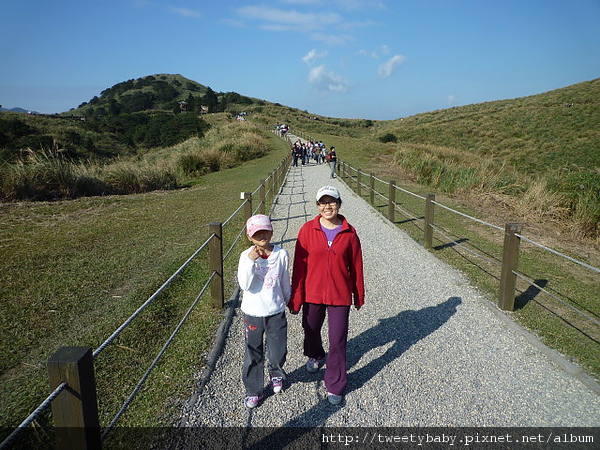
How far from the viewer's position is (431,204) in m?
7.95

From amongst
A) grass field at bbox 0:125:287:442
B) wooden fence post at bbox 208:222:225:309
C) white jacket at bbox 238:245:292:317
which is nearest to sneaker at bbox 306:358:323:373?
white jacket at bbox 238:245:292:317

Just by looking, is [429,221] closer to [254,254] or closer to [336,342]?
[336,342]

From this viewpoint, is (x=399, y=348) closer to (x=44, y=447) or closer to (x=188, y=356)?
(x=188, y=356)

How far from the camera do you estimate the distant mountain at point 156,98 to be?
8625 centimetres

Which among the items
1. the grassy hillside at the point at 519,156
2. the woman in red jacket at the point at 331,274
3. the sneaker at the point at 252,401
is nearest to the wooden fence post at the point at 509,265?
the woman in red jacket at the point at 331,274

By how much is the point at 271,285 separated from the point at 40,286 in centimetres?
457

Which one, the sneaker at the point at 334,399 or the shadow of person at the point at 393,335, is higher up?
the sneaker at the point at 334,399

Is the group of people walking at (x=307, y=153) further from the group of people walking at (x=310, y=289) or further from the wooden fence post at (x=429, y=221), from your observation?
the group of people walking at (x=310, y=289)

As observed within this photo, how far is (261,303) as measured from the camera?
314 cm

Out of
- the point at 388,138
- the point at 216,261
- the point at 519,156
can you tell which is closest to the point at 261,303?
the point at 216,261

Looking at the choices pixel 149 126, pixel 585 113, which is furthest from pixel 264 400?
pixel 149 126

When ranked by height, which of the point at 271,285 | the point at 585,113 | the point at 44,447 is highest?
the point at 585,113

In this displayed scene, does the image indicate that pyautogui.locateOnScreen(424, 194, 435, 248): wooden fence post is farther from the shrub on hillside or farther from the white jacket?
the shrub on hillside

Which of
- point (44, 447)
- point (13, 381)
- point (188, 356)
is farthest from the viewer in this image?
point (188, 356)
